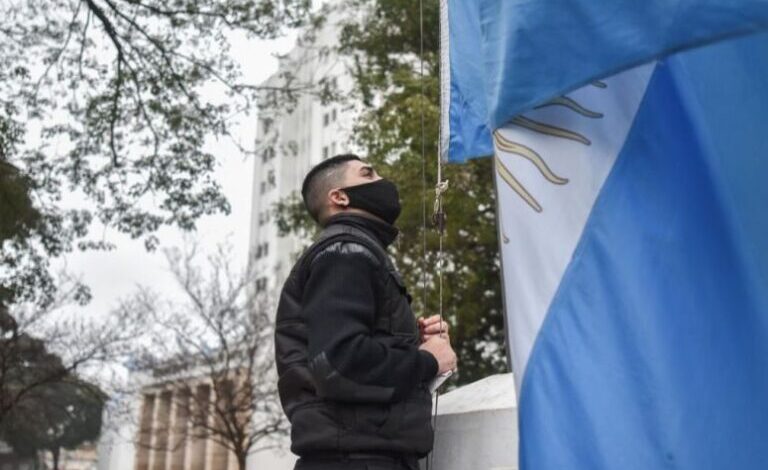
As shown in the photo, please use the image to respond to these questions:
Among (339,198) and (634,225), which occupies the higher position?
(339,198)

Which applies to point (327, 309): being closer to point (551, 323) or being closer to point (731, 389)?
point (551, 323)

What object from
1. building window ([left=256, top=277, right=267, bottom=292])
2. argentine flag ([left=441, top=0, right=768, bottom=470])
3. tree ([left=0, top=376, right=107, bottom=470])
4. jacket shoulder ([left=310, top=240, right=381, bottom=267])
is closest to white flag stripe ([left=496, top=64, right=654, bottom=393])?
argentine flag ([left=441, top=0, right=768, bottom=470])

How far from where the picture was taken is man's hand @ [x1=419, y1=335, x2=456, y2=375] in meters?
2.78

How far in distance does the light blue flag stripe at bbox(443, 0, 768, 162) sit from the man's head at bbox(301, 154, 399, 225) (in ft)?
1.59

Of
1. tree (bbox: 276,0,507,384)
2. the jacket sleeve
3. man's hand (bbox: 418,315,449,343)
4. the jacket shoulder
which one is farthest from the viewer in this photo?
tree (bbox: 276,0,507,384)

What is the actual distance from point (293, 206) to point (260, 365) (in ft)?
37.7

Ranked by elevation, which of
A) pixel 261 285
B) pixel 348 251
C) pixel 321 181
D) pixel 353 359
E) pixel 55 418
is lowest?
pixel 353 359

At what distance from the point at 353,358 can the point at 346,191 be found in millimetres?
665

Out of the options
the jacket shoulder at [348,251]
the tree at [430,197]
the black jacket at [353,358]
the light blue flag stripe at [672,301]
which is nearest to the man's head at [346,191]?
the black jacket at [353,358]

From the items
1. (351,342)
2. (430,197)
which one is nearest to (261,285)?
(430,197)

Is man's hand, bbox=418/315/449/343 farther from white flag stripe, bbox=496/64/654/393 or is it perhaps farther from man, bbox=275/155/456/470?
white flag stripe, bbox=496/64/654/393

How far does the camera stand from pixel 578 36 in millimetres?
2441

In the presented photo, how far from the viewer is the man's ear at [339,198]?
2961mm

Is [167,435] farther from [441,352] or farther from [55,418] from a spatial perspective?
[441,352]
